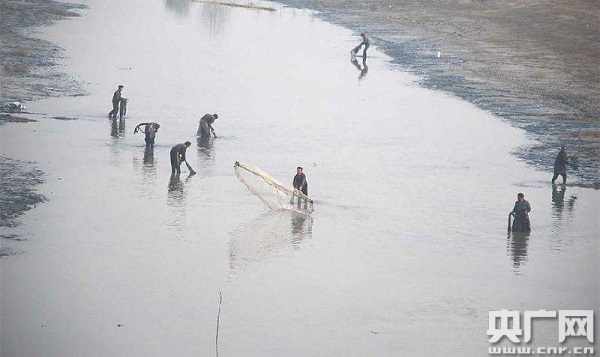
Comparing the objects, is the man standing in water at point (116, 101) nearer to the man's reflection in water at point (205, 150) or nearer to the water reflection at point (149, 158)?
the man's reflection in water at point (205, 150)

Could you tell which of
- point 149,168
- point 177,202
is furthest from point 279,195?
point 149,168

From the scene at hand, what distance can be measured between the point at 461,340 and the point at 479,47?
50588mm

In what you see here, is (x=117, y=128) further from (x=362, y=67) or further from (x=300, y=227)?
(x=362, y=67)

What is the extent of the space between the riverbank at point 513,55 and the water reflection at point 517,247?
24.2 ft

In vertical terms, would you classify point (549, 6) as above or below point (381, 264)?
above

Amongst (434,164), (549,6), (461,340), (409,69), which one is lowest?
(461,340)

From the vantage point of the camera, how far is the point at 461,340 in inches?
920

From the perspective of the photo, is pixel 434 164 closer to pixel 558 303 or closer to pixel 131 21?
pixel 558 303

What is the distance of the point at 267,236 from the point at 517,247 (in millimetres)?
6132

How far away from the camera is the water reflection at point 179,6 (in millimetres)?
93312

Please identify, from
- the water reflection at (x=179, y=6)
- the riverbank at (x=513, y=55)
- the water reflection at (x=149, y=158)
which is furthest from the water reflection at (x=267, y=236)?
the water reflection at (x=179, y=6)

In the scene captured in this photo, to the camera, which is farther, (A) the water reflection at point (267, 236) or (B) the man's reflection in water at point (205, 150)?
(B) the man's reflection in water at point (205, 150)

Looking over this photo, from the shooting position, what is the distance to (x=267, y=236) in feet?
99.2

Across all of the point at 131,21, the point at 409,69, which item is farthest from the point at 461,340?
the point at 131,21
